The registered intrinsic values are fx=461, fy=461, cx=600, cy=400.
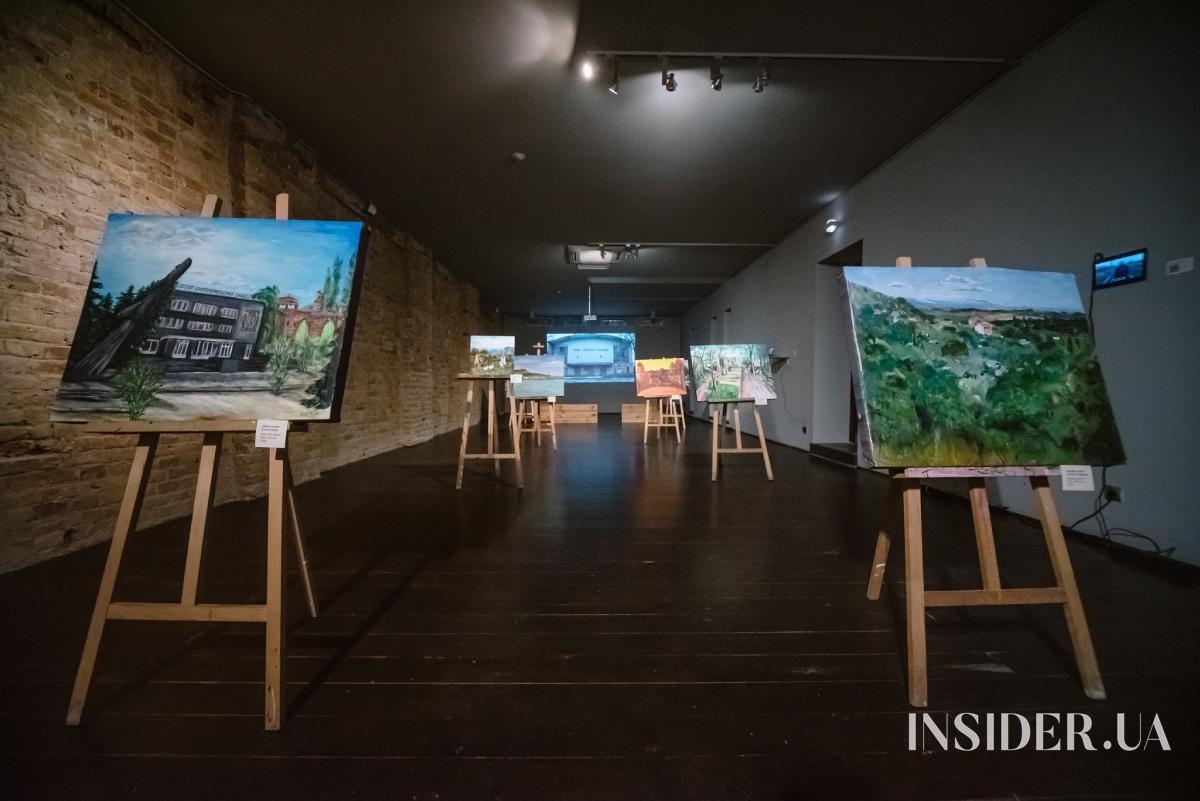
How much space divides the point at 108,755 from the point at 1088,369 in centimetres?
281

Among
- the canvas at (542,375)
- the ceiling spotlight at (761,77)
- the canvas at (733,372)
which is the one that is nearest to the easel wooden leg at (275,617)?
the ceiling spotlight at (761,77)

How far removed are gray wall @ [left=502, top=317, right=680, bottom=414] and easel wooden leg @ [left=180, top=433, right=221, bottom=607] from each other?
12.5 metres

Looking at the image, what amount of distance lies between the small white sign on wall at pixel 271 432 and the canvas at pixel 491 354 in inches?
120

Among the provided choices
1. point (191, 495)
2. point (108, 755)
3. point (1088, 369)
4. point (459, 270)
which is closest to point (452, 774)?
point (108, 755)

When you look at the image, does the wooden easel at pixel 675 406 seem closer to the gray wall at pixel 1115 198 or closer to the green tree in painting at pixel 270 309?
the gray wall at pixel 1115 198

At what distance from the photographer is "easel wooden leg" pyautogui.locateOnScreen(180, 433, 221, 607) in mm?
1310

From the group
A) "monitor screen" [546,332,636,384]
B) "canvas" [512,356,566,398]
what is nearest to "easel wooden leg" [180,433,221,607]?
"canvas" [512,356,566,398]

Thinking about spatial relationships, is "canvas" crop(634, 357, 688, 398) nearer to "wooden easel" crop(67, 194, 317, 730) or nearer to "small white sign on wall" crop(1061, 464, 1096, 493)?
"small white sign on wall" crop(1061, 464, 1096, 493)

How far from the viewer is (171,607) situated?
3.98 feet

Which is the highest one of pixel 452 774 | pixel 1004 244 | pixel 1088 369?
pixel 1004 244

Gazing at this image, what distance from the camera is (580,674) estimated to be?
136 centimetres

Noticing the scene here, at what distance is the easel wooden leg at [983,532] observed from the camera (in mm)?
1404

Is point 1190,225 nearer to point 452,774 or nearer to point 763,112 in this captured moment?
point 763,112

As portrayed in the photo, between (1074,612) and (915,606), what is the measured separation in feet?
1.52
